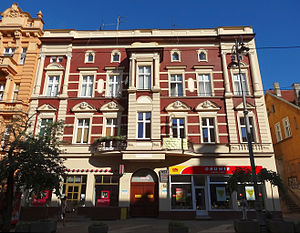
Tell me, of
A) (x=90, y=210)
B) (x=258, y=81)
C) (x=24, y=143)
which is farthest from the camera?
(x=258, y=81)

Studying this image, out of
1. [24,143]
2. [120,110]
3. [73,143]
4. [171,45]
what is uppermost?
[171,45]

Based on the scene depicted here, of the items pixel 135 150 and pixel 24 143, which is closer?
pixel 24 143

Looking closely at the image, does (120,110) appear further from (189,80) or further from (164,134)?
(189,80)

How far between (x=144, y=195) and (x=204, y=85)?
425 inches

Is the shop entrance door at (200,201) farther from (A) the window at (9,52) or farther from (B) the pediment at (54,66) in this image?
(A) the window at (9,52)

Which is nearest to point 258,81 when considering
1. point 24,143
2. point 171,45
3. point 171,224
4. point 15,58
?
point 171,45

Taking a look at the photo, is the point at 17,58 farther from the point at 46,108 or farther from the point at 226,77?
the point at 226,77

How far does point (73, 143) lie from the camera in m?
18.2

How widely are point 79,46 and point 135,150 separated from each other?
12260 millimetres

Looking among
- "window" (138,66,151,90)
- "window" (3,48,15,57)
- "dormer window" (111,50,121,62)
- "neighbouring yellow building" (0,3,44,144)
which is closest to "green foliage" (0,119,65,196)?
"neighbouring yellow building" (0,3,44,144)

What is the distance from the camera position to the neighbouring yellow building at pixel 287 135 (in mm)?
22062

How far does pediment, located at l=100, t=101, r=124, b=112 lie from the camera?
18875 millimetres

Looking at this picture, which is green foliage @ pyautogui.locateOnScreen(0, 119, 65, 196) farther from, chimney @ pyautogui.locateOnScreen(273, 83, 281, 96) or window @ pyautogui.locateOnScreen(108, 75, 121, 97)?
chimney @ pyautogui.locateOnScreen(273, 83, 281, 96)

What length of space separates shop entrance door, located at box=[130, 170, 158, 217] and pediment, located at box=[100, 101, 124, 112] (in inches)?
218
